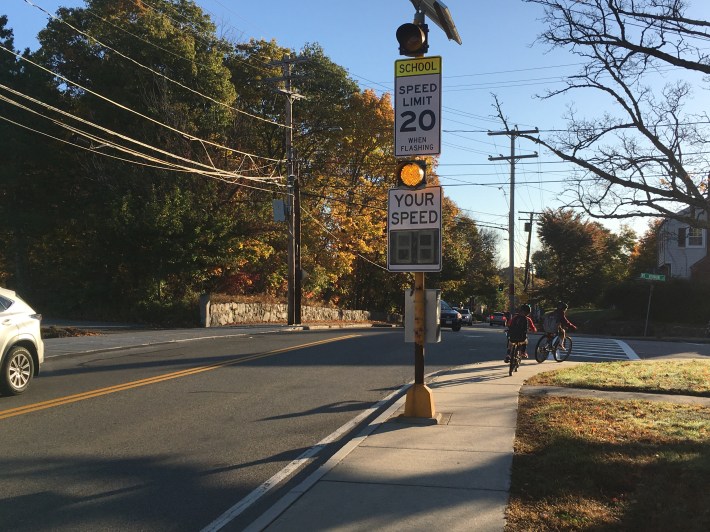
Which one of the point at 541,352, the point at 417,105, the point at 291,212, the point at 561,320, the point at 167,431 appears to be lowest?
the point at 167,431

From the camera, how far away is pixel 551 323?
16141mm

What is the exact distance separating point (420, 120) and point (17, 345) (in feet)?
22.9

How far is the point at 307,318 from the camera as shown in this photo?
36469mm

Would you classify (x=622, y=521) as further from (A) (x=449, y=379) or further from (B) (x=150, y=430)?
(A) (x=449, y=379)

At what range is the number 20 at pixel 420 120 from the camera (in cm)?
795

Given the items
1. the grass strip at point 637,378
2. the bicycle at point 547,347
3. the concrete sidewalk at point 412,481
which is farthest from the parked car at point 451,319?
the concrete sidewalk at point 412,481

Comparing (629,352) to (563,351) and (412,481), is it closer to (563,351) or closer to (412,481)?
(563,351)

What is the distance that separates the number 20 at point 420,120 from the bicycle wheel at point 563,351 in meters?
10.2

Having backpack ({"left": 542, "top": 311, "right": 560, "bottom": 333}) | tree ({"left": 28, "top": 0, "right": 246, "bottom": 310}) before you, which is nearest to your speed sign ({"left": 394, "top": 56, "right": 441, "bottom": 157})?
backpack ({"left": 542, "top": 311, "right": 560, "bottom": 333})

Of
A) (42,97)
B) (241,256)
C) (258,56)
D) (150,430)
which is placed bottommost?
(150,430)

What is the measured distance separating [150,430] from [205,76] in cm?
2602

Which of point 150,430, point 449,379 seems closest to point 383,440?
point 150,430

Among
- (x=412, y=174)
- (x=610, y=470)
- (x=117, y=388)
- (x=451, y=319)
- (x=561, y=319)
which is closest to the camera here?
(x=610, y=470)

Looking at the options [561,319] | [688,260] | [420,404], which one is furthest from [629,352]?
[688,260]
